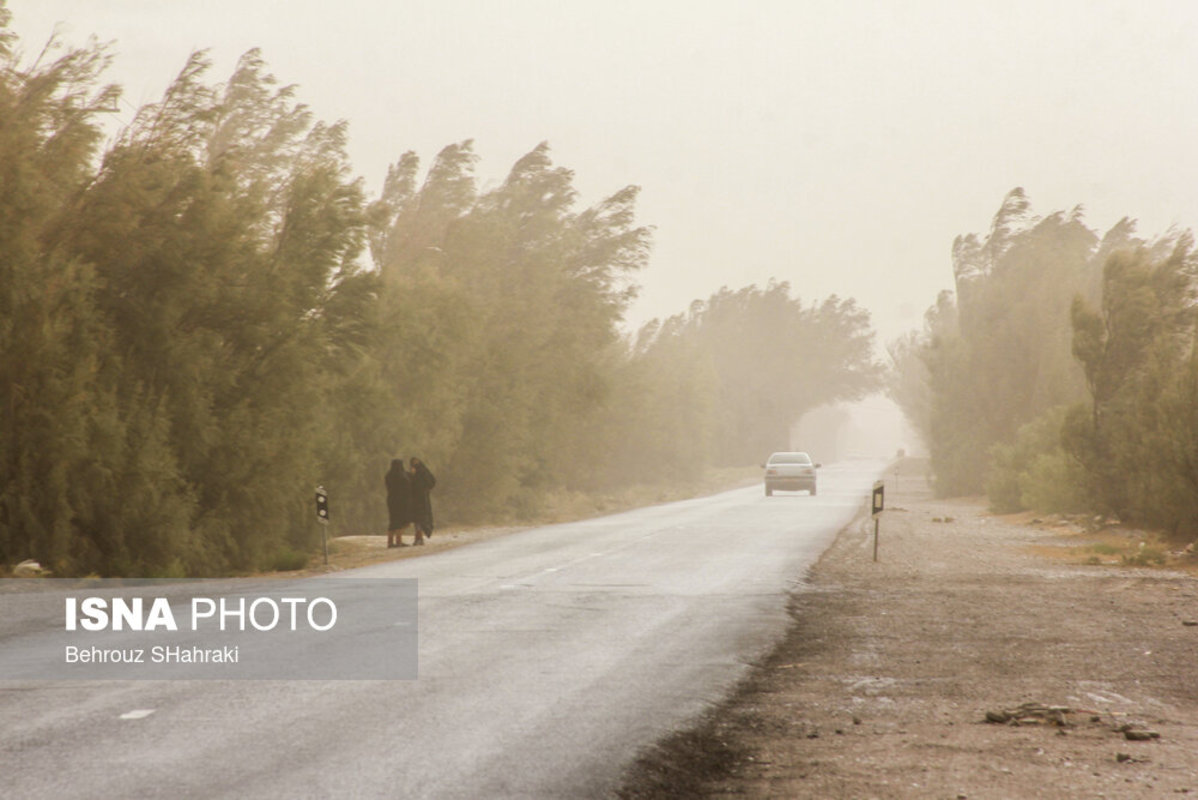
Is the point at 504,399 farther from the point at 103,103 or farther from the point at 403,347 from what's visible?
the point at 103,103

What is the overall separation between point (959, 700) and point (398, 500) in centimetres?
A: 1821

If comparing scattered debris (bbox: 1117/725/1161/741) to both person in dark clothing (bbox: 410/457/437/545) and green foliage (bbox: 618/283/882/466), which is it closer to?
person in dark clothing (bbox: 410/457/437/545)

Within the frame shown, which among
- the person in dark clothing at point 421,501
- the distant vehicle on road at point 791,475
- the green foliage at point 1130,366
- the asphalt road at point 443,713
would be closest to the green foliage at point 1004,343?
the distant vehicle on road at point 791,475

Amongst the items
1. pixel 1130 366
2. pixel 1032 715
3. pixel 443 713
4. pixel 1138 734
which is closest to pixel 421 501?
pixel 1130 366

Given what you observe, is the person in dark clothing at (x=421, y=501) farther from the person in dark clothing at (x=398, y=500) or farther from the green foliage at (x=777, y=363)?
the green foliage at (x=777, y=363)

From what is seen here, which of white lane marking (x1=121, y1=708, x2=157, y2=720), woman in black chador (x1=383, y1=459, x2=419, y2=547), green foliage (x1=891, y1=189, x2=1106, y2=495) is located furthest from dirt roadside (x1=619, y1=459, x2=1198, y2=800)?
green foliage (x1=891, y1=189, x2=1106, y2=495)

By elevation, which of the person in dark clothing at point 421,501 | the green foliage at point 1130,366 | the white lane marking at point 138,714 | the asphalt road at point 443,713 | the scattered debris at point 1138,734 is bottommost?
the scattered debris at point 1138,734

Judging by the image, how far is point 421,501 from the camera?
27203 millimetres

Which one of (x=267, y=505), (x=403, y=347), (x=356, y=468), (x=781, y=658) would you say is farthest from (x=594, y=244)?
(x=781, y=658)

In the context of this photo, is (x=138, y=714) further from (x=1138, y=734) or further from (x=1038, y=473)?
(x=1038, y=473)

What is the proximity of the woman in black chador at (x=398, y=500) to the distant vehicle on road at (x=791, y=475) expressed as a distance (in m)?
28.2

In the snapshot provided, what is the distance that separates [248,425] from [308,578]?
3.67m

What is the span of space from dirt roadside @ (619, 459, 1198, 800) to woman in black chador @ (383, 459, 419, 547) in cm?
1065

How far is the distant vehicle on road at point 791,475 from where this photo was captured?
52625 millimetres
